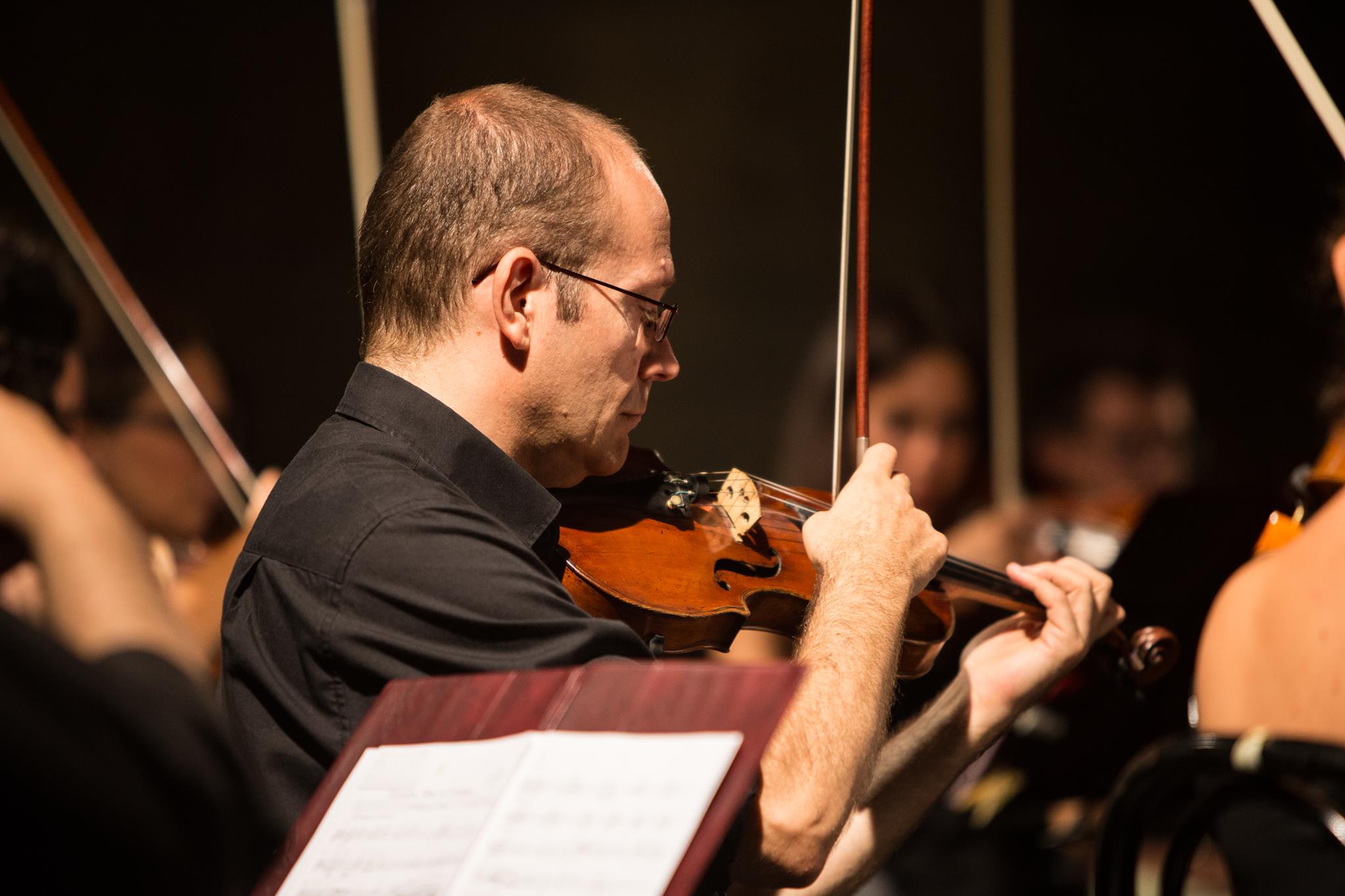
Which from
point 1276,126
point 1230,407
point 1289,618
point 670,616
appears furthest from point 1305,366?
point 670,616

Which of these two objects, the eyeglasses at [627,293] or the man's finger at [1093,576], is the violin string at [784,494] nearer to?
the eyeglasses at [627,293]

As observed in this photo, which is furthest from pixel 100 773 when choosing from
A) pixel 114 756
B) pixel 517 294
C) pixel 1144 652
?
pixel 1144 652

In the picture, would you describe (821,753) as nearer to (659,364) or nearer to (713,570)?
(713,570)

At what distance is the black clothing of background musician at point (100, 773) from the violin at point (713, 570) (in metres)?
0.89

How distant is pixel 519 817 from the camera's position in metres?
0.78

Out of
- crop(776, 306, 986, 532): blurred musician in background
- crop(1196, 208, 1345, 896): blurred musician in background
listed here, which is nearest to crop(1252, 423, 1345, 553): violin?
crop(1196, 208, 1345, 896): blurred musician in background

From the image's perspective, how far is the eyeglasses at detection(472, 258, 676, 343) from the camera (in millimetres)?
1424

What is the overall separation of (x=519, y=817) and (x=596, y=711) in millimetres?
82

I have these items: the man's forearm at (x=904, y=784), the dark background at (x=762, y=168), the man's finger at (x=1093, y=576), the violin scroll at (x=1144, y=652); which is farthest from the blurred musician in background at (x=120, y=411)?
the violin scroll at (x=1144, y=652)

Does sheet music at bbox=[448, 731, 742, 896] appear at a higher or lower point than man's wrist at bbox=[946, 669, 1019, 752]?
higher

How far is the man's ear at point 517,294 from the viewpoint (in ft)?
4.60

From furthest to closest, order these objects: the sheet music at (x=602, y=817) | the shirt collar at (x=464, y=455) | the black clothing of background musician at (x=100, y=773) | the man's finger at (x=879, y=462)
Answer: the man's finger at (x=879, y=462) < the shirt collar at (x=464, y=455) < the sheet music at (x=602, y=817) < the black clothing of background musician at (x=100, y=773)

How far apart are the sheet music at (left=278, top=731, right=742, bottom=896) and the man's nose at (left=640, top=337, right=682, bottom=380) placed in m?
0.71

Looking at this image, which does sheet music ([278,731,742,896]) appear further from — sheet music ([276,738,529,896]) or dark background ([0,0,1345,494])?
dark background ([0,0,1345,494])
